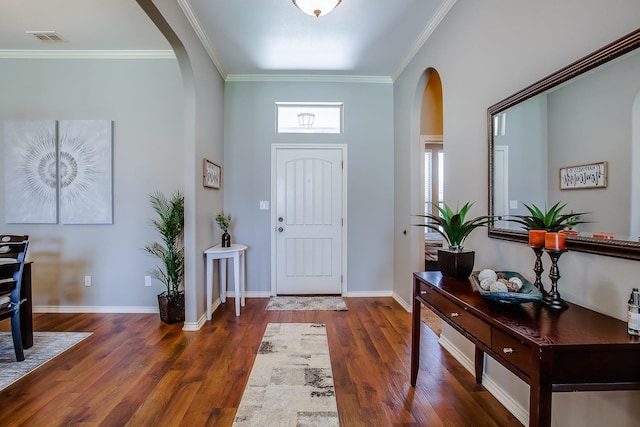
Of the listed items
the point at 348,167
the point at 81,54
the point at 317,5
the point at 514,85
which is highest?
the point at 81,54

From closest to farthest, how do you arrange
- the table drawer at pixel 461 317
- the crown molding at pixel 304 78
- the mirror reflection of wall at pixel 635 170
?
the mirror reflection of wall at pixel 635 170 → the table drawer at pixel 461 317 → the crown molding at pixel 304 78

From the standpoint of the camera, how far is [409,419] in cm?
165

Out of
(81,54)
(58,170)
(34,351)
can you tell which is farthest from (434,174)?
(34,351)

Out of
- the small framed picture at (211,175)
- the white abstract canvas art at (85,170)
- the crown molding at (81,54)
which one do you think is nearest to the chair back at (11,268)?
the white abstract canvas art at (85,170)

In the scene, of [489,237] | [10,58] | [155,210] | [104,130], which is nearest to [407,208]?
[489,237]

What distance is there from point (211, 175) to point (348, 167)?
66.7 inches

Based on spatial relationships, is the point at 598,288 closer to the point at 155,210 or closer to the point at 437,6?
the point at 437,6

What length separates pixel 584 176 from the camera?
1.26 metres

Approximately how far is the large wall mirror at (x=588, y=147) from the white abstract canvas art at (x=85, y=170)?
12.2ft

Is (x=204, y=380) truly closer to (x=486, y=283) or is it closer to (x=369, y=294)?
(x=486, y=283)

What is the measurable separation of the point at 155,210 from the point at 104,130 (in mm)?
1005

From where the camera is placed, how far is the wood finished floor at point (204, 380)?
5.48ft

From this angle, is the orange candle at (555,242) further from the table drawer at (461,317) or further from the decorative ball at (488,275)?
the table drawer at (461,317)

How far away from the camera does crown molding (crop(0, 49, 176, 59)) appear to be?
10.3 feet
